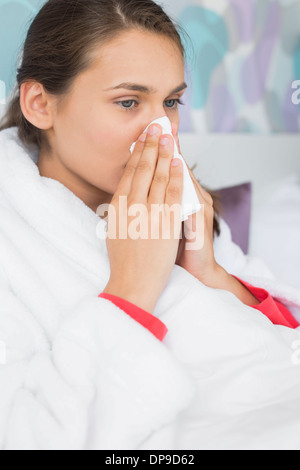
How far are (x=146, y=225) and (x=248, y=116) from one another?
1.31m

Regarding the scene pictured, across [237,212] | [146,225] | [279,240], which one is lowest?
[279,240]

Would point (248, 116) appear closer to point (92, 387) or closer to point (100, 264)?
point (100, 264)

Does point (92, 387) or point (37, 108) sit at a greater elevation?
point (37, 108)

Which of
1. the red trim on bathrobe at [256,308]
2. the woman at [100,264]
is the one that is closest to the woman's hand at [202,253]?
the woman at [100,264]

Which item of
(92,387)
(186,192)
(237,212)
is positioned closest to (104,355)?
(92,387)

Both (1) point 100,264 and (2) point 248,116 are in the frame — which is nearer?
(1) point 100,264

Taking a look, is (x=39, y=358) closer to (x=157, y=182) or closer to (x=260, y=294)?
(x=157, y=182)

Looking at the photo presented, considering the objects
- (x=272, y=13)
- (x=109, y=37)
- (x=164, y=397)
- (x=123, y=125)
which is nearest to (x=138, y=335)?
(x=164, y=397)

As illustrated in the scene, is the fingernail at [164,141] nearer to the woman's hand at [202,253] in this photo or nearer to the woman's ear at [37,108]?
the woman's hand at [202,253]

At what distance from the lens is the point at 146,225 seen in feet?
3.34

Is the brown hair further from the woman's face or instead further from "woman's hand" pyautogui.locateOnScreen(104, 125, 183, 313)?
"woman's hand" pyautogui.locateOnScreen(104, 125, 183, 313)

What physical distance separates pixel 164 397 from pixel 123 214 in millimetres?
366
